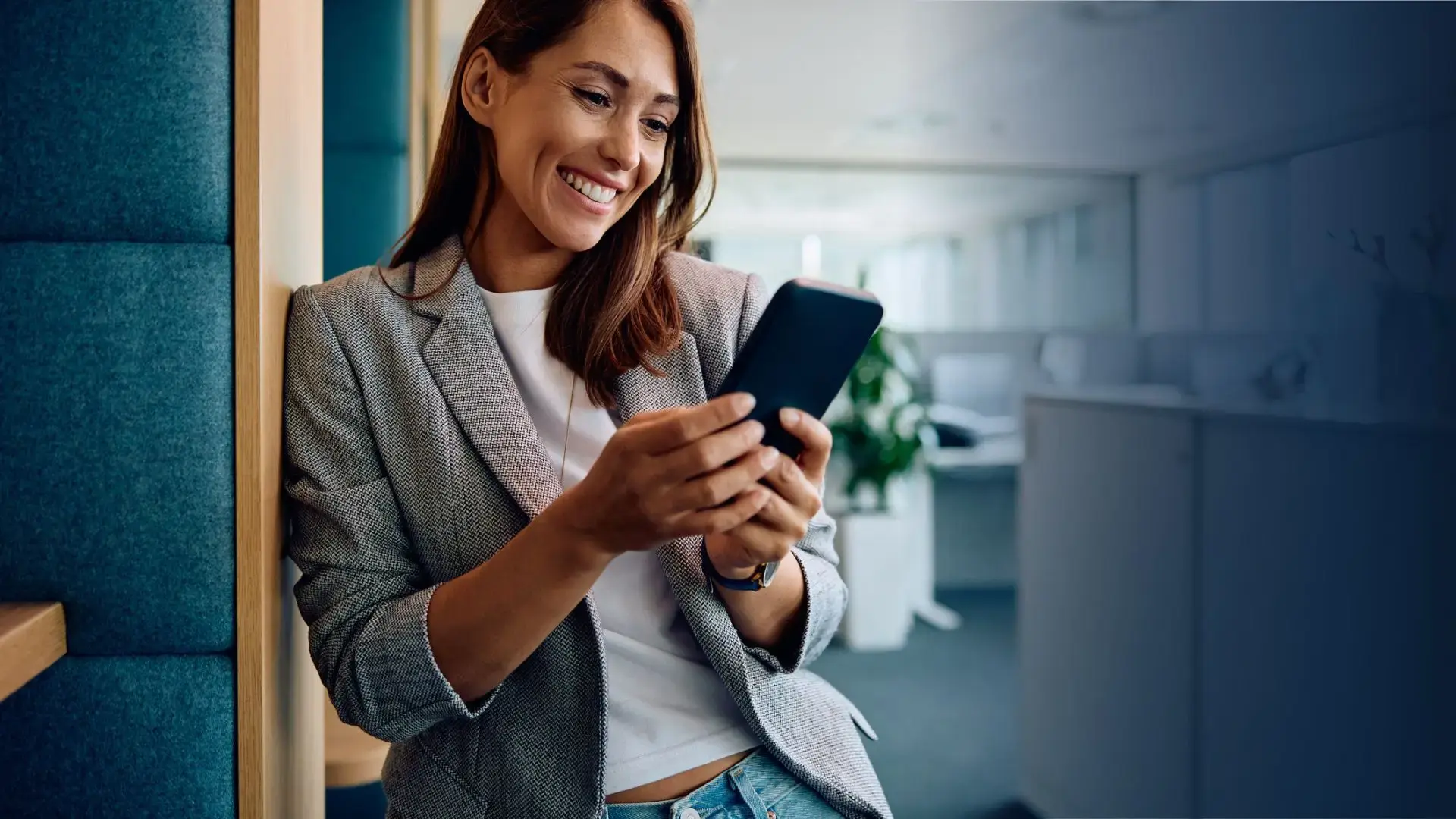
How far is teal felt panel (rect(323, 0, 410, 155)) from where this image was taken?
6.84 feet

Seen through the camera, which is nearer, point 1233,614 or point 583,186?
point 583,186

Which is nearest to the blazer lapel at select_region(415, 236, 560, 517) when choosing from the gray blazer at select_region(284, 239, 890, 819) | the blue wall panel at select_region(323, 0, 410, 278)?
the gray blazer at select_region(284, 239, 890, 819)

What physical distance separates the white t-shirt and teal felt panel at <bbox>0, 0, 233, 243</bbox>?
27 cm

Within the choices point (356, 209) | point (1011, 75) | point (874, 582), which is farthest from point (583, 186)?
point (1011, 75)

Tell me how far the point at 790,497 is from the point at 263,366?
43cm

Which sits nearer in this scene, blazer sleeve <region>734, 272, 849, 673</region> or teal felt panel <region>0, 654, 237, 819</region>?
teal felt panel <region>0, 654, 237, 819</region>

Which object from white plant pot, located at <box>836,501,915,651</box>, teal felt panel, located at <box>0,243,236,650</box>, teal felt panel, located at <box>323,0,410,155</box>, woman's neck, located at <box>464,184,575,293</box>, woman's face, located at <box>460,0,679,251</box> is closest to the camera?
teal felt panel, located at <box>0,243,236,650</box>

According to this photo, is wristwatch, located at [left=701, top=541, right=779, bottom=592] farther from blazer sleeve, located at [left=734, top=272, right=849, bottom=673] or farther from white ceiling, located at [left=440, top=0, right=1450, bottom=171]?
white ceiling, located at [left=440, top=0, right=1450, bottom=171]

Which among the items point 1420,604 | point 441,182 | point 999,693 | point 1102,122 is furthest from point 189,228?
point 1102,122

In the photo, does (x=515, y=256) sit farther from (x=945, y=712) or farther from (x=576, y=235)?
(x=945, y=712)

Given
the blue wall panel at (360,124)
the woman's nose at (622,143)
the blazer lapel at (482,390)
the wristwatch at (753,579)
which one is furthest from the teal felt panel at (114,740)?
the blue wall panel at (360,124)

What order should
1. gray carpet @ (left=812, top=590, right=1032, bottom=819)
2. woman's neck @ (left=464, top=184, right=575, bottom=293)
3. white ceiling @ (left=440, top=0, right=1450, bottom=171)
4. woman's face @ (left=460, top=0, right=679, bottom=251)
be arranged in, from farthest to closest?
white ceiling @ (left=440, top=0, right=1450, bottom=171)
gray carpet @ (left=812, top=590, right=1032, bottom=819)
woman's neck @ (left=464, top=184, right=575, bottom=293)
woman's face @ (left=460, top=0, right=679, bottom=251)

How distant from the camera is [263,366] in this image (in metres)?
0.80

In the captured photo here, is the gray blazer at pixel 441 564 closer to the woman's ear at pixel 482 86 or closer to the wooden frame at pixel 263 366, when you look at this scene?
the wooden frame at pixel 263 366
